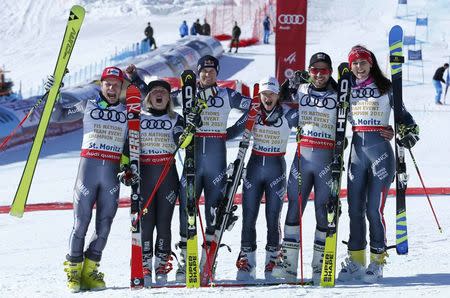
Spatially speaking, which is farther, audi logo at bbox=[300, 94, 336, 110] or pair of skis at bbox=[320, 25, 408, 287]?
audi logo at bbox=[300, 94, 336, 110]

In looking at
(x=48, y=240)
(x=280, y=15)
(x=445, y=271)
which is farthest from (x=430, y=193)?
(x=280, y=15)

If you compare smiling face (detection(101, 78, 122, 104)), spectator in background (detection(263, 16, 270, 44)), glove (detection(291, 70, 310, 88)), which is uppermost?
spectator in background (detection(263, 16, 270, 44))

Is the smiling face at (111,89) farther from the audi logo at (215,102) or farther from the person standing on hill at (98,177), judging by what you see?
the audi logo at (215,102)

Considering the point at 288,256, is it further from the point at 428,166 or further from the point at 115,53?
the point at 115,53

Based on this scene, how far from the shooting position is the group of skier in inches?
288

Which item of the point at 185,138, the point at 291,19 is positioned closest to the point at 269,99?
the point at 185,138

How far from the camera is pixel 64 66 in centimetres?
782

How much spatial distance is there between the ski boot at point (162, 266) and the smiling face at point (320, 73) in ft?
6.10

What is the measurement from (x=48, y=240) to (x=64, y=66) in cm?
263

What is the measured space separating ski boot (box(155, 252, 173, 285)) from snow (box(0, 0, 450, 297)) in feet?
1.12

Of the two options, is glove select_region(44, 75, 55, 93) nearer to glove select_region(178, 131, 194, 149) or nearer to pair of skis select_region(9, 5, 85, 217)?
pair of skis select_region(9, 5, 85, 217)

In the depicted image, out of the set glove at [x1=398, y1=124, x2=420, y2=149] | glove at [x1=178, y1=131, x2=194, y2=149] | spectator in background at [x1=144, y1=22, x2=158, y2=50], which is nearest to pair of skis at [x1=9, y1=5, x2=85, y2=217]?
glove at [x1=178, y1=131, x2=194, y2=149]

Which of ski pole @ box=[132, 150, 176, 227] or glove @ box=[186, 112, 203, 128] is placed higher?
glove @ box=[186, 112, 203, 128]

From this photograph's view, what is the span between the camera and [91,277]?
7414mm
